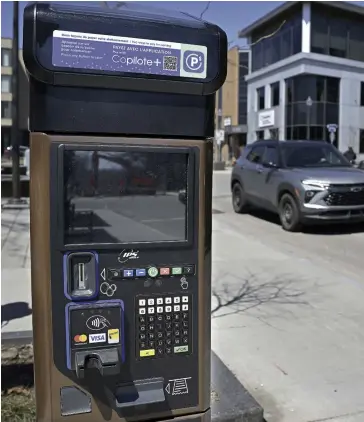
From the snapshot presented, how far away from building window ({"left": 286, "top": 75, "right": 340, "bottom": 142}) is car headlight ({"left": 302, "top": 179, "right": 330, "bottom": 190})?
29014 millimetres

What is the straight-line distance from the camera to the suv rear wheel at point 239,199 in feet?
38.9

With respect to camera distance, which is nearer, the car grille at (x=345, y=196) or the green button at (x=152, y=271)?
the green button at (x=152, y=271)

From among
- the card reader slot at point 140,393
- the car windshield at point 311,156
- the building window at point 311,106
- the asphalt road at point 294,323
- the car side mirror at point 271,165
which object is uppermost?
the building window at point 311,106

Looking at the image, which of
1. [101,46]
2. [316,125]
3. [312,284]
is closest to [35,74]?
[101,46]

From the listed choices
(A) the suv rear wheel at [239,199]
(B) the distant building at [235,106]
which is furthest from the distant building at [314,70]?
(A) the suv rear wheel at [239,199]

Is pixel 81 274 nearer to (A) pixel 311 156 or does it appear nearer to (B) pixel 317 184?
(B) pixel 317 184

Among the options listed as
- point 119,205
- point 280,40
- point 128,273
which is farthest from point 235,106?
point 128,273

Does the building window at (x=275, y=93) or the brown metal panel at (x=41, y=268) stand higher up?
the building window at (x=275, y=93)

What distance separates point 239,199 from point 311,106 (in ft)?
89.1

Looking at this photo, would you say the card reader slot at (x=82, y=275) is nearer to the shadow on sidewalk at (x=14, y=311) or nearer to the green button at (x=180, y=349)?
the green button at (x=180, y=349)

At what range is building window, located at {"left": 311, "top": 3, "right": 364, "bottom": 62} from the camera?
3512 cm

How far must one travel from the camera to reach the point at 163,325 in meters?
2.17

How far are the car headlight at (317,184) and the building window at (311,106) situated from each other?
29.0 metres

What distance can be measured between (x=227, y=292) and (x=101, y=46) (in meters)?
4.16
